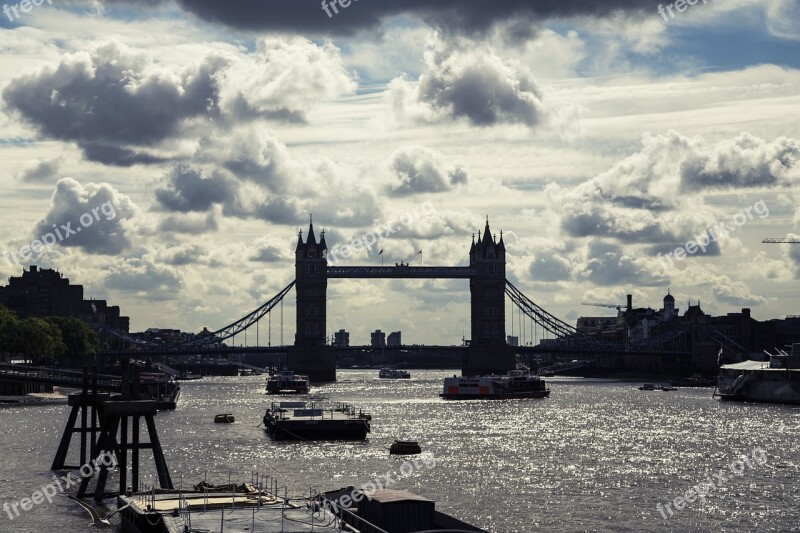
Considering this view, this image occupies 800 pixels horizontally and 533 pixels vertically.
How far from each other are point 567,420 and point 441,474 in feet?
152

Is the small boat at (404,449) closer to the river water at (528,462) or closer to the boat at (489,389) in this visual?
the river water at (528,462)

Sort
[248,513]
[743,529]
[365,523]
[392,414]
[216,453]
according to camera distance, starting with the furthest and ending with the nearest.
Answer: [392,414]
[216,453]
[743,529]
[248,513]
[365,523]

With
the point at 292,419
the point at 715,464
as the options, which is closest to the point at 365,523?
the point at 715,464

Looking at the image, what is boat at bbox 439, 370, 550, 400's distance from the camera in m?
161

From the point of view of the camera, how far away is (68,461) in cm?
7606

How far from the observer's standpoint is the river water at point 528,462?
54750 millimetres

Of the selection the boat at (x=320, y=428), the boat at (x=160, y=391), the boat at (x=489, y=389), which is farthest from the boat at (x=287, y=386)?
the boat at (x=320, y=428)

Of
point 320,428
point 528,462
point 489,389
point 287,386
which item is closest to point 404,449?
point 528,462

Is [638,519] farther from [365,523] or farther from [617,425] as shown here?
[617,425]

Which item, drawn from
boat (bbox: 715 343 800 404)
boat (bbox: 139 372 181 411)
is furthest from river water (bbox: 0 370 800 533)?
boat (bbox: 715 343 800 404)

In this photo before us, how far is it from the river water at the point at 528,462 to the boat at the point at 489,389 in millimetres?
30390

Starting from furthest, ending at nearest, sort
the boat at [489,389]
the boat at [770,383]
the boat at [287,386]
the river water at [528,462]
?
the boat at [287,386] → the boat at [489,389] → the boat at [770,383] → the river water at [528,462]

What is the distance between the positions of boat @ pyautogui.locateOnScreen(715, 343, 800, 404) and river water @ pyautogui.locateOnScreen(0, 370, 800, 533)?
2484 cm

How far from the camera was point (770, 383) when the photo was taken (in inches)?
6053
